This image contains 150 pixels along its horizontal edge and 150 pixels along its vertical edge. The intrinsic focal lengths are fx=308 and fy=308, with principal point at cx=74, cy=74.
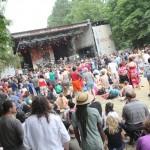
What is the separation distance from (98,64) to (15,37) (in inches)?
343

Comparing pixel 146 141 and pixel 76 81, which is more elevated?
pixel 76 81

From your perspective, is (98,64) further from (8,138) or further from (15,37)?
(8,138)

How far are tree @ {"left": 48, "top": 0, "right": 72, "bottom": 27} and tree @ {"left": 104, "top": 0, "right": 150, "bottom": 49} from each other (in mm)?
37433

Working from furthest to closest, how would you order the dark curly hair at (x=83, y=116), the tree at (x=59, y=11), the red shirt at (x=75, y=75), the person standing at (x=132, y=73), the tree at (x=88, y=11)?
the tree at (x=59, y=11), the tree at (x=88, y=11), the red shirt at (x=75, y=75), the person standing at (x=132, y=73), the dark curly hair at (x=83, y=116)

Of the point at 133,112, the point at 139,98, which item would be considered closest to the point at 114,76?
the point at 139,98

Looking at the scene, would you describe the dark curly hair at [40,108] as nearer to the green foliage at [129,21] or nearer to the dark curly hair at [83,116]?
the dark curly hair at [83,116]

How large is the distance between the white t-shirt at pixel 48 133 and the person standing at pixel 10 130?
0.62 meters

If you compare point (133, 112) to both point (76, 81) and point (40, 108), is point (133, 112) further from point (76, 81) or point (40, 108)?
point (76, 81)

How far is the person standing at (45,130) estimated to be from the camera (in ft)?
10.7

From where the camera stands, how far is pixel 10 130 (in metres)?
3.92

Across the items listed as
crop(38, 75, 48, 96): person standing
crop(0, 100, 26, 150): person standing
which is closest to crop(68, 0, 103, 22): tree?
crop(38, 75, 48, 96): person standing

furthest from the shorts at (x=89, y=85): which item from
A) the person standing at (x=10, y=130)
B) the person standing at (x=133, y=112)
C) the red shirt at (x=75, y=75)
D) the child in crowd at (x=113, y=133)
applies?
the person standing at (x=10, y=130)

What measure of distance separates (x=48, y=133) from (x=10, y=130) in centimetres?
86

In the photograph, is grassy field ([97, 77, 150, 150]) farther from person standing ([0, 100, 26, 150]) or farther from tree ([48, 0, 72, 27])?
tree ([48, 0, 72, 27])
